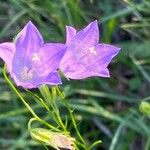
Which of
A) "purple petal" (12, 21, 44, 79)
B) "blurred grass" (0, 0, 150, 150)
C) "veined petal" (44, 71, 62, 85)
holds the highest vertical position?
"purple petal" (12, 21, 44, 79)

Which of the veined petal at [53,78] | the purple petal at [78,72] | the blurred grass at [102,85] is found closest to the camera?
the veined petal at [53,78]

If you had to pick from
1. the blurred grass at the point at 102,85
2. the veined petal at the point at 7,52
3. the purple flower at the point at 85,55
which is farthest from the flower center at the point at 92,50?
the blurred grass at the point at 102,85

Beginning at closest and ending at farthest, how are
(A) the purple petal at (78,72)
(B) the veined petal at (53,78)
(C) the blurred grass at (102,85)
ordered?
1. (B) the veined petal at (53,78)
2. (A) the purple petal at (78,72)
3. (C) the blurred grass at (102,85)

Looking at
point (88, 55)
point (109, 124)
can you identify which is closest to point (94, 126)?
point (109, 124)

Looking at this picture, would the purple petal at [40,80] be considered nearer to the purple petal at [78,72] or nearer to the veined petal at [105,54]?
the purple petal at [78,72]

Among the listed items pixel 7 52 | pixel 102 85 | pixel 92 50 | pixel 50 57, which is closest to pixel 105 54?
pixel 92 50

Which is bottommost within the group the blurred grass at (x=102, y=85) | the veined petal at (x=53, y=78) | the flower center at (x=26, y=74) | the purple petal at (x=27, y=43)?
the blurred grass at (x=102, y=85)

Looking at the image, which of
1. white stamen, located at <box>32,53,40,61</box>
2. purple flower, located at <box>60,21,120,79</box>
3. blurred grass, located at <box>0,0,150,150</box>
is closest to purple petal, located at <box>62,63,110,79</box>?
purple flower, located at <box>60,21,120,79</box>

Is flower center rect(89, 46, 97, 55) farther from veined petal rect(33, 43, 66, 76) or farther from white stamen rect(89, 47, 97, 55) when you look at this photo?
veined petal rect(33, 43, 66, 76)
